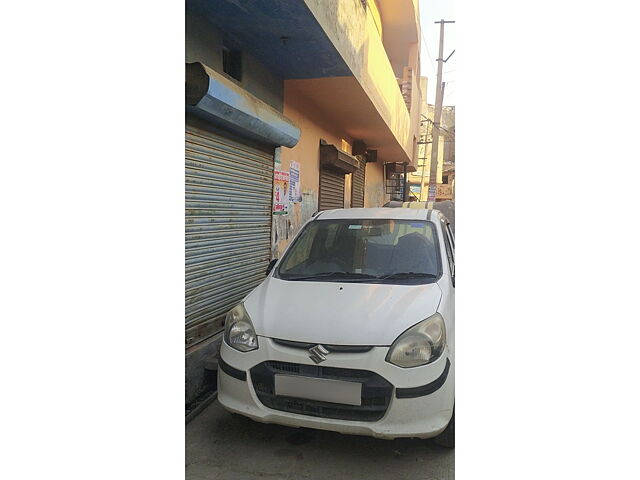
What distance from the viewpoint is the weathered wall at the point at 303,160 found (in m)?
6.93

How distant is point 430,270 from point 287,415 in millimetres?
1588

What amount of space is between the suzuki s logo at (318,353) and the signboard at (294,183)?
4.73 metres

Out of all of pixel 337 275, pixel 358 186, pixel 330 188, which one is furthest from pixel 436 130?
pixel 337 275

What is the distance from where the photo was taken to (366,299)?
310 centimetres

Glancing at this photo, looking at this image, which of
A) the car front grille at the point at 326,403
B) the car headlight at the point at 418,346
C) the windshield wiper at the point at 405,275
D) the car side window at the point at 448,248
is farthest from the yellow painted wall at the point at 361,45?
the car front grille at the point at 326,403

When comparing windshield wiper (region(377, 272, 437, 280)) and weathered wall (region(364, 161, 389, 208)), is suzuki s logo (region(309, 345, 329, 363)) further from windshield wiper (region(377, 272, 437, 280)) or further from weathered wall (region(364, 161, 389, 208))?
weathered wall (region(364, 161, 389, 208))

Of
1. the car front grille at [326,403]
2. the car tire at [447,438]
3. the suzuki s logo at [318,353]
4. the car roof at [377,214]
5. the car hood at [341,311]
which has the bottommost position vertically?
the car tire at [447,438]

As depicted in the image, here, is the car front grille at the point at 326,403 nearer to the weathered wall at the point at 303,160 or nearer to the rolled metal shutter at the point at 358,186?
the weathered wall at the point at 303,160

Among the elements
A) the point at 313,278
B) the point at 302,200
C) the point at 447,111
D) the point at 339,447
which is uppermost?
the point at 447,111

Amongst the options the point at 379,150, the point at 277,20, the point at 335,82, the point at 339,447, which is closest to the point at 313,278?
the point at 339,447

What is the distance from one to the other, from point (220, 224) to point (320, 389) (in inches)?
105

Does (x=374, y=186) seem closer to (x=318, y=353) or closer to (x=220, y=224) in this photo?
(x=220, y=224)

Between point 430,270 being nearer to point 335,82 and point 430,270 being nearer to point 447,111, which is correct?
point 335,82

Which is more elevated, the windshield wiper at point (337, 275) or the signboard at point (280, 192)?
the signboard at point (280, 192)
